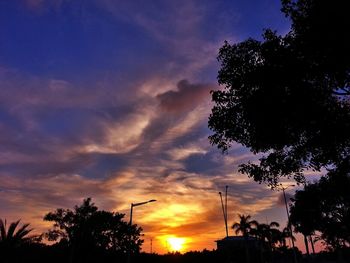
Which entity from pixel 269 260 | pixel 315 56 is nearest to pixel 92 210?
pixel 315 56

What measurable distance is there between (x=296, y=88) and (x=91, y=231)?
49.0m

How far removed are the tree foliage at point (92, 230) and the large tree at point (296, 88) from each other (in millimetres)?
Answer: 41197

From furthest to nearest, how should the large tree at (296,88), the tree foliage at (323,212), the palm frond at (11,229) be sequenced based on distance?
the tree foliage at (323,212) → the palm frond at (11,229) → the large tree at (296,88)

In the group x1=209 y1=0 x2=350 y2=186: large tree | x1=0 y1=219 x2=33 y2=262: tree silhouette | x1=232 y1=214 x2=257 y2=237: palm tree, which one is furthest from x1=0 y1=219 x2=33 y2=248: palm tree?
x1=232 y1=214 x2=257 y2=237: palm tree

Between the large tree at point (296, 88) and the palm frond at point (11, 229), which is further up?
the large tree at point (296, 88)

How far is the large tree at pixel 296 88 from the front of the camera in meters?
14.2

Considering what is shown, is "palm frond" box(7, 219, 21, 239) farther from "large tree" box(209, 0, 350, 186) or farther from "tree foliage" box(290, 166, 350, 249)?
"tree foliage" box(290, 166, 350, 249)

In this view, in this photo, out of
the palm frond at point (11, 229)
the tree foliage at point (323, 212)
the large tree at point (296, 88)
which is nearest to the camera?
the large tree at point (296, 88)

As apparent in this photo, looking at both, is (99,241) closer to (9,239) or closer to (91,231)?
(91,231)

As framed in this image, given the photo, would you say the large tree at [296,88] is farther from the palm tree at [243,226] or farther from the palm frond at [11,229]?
the palm tree at [243,226]

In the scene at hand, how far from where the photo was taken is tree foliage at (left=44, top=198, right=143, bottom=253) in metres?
54.4

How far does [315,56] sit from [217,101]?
4736 mm

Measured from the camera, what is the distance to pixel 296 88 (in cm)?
1502

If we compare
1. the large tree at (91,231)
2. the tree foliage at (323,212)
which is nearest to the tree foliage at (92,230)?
the large tree at (91,231)
